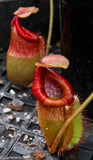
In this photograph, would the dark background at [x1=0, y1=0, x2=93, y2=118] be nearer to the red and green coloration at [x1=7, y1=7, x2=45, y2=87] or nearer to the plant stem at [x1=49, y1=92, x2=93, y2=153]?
the red and green coloration at [x1=7, y1=7, x2=45, y2=87]

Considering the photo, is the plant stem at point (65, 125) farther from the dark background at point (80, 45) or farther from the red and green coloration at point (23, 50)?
the red and green coloration at point (23, 50)

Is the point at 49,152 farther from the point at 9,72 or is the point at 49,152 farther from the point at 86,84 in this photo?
the point at 9,72

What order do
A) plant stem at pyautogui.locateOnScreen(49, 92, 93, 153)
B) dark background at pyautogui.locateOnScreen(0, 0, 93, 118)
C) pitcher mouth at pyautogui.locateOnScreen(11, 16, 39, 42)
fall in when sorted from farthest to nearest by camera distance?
pitcher mouth at pyautogui.locateOnScreen(11, 16, 39, 42) → dark background at pyautogui.locateOnScreen(0, 0, 93, 118) → plant stem at pyautogui.locateOnScreen(49, 92, 93, 153)

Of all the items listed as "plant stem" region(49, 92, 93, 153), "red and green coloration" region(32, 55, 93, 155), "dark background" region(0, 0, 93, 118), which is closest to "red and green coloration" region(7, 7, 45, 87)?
"dark background" region(0, 0, 93, 118)

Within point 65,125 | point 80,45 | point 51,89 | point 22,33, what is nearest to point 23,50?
point 22,33

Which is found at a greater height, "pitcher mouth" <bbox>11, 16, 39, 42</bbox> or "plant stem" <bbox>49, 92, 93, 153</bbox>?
"pitcher mouth" <bbox>11, 16, 39, 42</bbox>

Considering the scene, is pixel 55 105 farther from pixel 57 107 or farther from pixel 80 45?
pixel 80 45

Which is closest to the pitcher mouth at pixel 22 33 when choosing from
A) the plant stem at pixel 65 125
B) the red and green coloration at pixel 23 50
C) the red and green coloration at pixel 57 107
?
the red and green coloration at pixel 23 50
